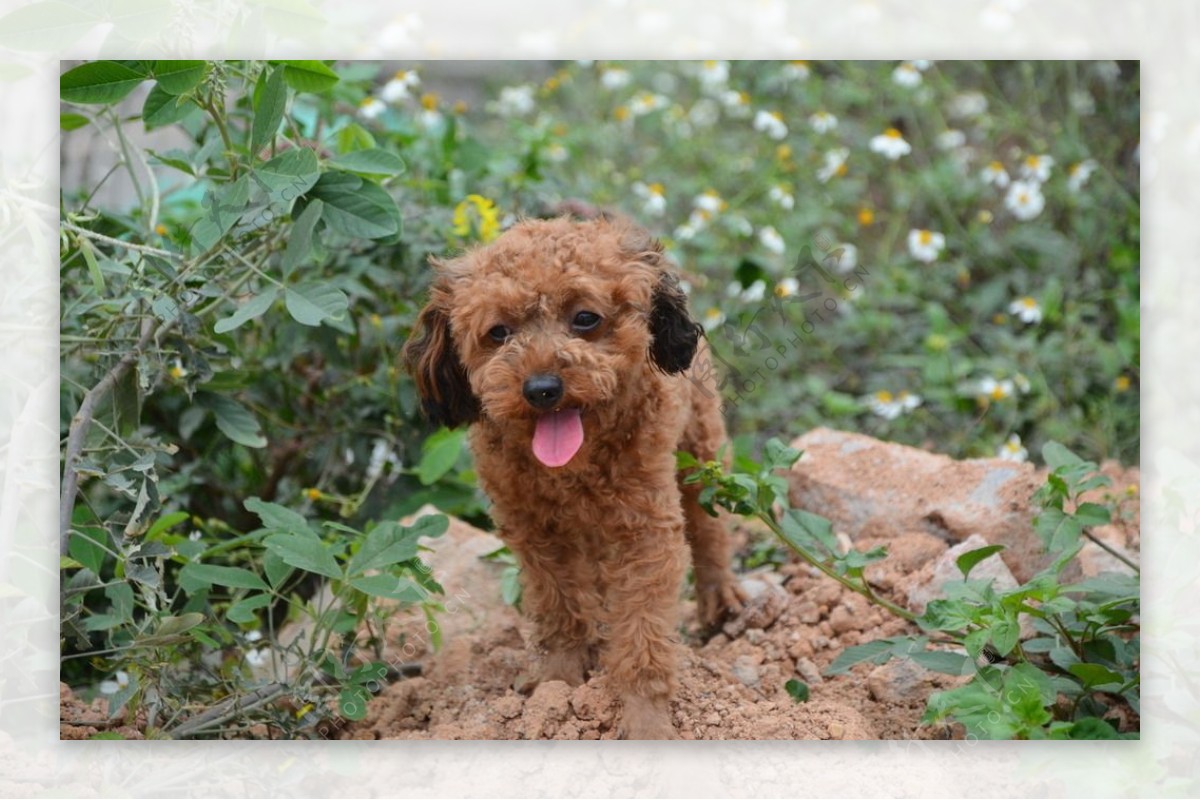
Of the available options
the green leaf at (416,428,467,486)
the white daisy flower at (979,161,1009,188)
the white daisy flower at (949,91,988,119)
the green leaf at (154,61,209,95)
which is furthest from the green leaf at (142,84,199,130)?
the white daisy flower at (949,91,988,119)

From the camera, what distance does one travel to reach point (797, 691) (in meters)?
3.01

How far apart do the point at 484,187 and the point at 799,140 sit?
1960 millimetres

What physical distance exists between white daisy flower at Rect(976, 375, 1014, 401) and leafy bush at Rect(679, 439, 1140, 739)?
167cm

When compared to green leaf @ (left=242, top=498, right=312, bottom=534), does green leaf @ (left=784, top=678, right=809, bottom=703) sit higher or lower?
lower

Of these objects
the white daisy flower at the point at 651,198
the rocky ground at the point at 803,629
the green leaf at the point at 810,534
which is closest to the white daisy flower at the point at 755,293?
the white daisy flower at the point at 651,198

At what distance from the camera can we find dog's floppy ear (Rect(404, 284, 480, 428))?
2936 mm

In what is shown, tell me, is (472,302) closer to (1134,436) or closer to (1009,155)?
(1134,436)

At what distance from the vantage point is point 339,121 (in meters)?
4.08

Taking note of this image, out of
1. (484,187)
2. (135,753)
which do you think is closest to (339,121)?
(484,187)

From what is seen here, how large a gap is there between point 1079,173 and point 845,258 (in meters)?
1.01

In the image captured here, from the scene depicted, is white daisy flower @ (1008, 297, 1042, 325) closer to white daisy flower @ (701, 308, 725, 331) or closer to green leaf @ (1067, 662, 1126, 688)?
white daisy flower @ (701, 308, 725, 331)

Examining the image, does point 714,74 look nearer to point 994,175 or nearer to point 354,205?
point 994,175

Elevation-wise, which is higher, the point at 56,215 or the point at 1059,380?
the point at 56,215

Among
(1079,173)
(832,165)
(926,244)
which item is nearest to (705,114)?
(832,165)
